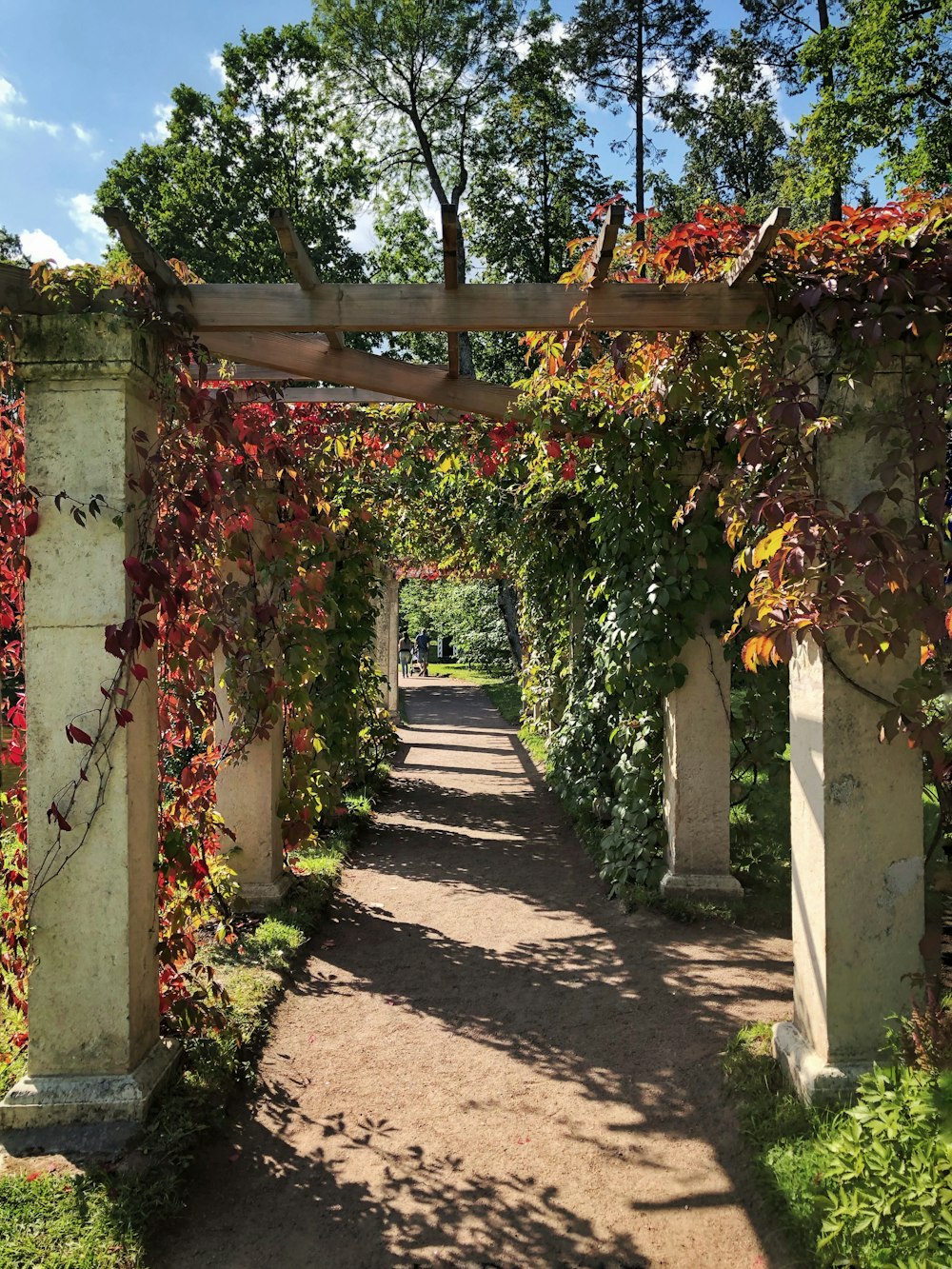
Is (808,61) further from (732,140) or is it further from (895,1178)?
(895,1178)

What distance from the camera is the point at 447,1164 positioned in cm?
294

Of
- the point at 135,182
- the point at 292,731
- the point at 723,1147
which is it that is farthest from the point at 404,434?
the point at 135,182

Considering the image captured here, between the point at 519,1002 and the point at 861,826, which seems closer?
the point at 861,826

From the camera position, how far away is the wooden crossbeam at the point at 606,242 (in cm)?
270

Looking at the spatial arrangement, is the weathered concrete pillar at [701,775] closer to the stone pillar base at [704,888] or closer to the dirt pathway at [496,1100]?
the stone pillar base at [704,888]

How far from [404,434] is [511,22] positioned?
12.5m

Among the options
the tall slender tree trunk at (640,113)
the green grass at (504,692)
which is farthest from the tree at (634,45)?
the green grass at (504,692)

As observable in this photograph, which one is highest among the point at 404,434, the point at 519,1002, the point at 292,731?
the point at 404,434

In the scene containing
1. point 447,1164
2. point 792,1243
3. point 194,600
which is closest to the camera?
point 792,1243

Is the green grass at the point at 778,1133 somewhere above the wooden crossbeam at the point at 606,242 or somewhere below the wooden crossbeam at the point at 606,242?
below

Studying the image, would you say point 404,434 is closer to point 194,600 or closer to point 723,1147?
point 194,600

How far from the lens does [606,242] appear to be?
2.80 meters

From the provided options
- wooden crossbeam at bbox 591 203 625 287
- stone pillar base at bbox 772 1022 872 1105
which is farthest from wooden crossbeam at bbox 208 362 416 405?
stone pillar base at bbox 772 1022 872 1105

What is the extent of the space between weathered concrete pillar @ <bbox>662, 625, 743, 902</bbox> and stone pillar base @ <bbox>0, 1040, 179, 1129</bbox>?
3.34 meters
